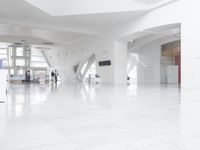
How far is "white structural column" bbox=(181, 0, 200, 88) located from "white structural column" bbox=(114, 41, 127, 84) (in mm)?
9438

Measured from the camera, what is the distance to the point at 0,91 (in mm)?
6477

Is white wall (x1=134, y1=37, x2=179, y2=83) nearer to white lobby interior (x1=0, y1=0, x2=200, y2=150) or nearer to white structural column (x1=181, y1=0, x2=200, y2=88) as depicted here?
white lobby interior (x1=0, y1=0, x2=200, y2=150)

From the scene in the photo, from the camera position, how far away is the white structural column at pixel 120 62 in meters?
24.0

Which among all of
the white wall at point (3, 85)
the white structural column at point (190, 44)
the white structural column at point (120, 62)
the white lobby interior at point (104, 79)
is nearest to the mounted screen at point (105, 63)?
the white lobby interior at point (104, 79)

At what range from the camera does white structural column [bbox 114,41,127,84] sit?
24047 mm

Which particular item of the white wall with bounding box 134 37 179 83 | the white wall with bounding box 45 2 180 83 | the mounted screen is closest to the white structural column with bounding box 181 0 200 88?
the white wall with bounding box 45 2 180 83

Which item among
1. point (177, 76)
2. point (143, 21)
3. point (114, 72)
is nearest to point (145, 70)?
point (177, 76)

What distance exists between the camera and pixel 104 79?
26203 mm

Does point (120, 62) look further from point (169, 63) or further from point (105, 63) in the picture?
point (169, 63)

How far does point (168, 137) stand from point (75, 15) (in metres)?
18.3

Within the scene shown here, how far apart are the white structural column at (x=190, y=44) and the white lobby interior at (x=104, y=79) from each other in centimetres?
7

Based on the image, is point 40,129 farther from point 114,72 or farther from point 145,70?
point 145,70

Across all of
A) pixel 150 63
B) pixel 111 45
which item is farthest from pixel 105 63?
pixel 150 63

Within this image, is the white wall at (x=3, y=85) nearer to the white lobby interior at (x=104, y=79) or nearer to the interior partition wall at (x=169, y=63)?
the white lobby interior at (x=104, y=79)
